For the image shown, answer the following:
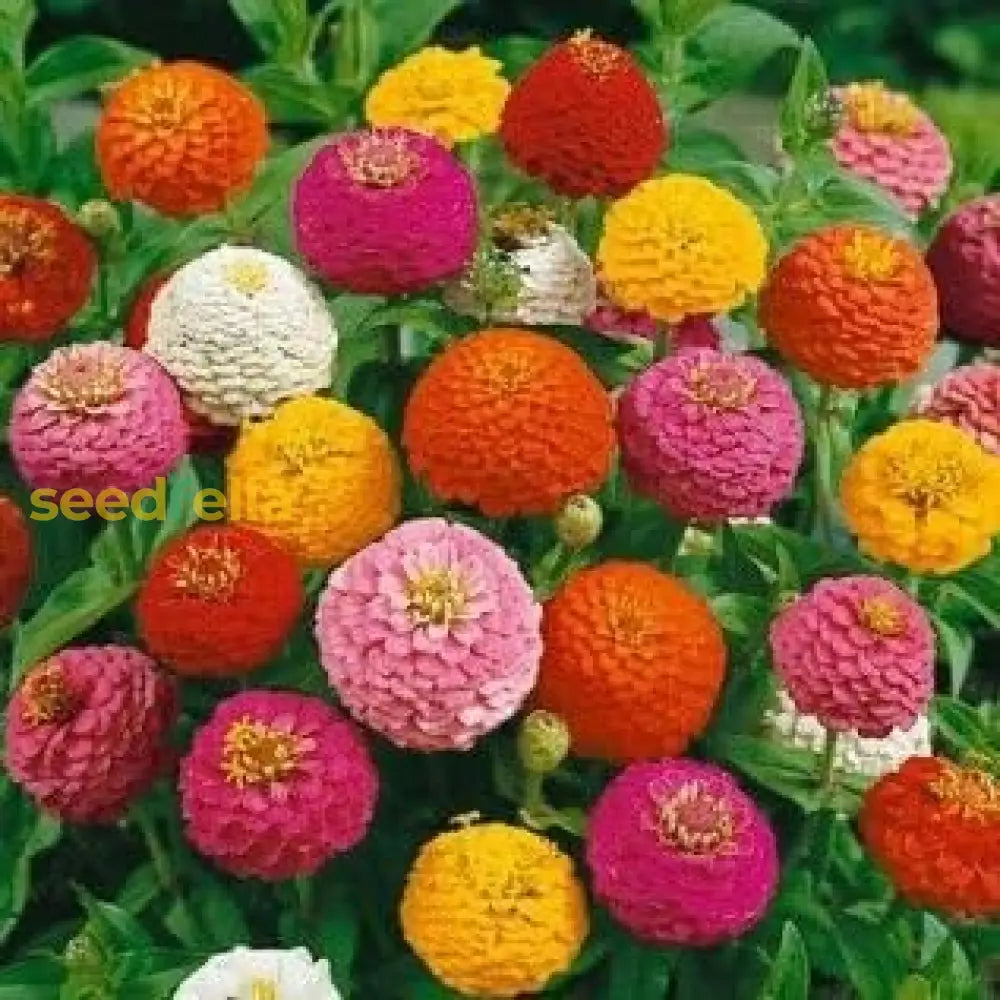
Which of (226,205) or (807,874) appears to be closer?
(807,874)

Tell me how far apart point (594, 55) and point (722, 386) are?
28 centimetres

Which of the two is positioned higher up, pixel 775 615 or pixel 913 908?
pixel 775 615

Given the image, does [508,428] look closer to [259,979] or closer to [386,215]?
[386,215]

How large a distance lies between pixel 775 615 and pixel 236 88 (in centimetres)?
54

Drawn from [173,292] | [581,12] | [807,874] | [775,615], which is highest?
[173,292]

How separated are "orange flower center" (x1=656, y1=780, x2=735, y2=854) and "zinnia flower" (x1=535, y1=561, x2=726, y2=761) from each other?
59mm

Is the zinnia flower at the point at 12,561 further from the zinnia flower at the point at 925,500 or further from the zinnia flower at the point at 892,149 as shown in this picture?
the zinnia flower at the point at 892,149

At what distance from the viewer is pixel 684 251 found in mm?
1633

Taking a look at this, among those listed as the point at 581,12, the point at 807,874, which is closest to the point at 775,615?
the point at 807,874

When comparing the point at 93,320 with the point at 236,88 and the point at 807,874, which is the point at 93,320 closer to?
the point at 236,88

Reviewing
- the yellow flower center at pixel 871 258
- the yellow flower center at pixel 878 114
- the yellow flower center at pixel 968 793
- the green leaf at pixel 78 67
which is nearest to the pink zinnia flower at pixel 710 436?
the yellow flower center at pixel 871 258

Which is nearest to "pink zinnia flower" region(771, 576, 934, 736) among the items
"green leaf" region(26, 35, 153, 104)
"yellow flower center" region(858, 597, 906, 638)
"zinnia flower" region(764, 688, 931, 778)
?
"yellow flower center" region(858, 597, 906, 638)

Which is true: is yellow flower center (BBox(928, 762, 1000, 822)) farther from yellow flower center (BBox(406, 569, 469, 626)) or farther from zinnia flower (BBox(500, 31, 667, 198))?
zinnia flower (BBox(500, 31, 667, 198))

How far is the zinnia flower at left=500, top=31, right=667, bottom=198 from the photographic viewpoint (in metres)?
1.65
